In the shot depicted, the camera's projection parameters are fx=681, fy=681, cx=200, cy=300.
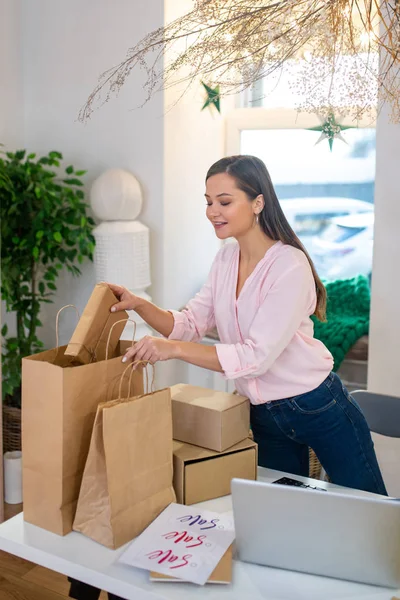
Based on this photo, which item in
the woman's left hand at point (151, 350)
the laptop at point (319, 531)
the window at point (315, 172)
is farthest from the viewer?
the window at point (315, 172)

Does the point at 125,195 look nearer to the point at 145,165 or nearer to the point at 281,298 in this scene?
the point at 145,165

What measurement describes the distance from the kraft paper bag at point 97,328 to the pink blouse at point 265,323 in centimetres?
23

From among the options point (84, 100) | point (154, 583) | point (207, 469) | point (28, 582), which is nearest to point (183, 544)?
point (154, 583)

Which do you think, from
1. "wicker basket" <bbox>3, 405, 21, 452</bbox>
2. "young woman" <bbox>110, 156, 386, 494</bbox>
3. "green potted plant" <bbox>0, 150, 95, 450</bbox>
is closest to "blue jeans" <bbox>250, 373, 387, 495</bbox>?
"young woman" <bbox>110, 156, 386, 494</bbox>

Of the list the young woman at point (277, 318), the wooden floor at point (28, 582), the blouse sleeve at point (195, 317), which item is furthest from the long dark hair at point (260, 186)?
the wooden floor at point (28, 582)

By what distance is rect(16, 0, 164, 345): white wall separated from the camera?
9.60ft

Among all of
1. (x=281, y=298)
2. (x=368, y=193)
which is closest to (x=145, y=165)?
(x=368, y=193)

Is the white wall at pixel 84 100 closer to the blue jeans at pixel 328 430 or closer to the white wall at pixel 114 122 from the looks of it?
the white wall at pixel 114 122

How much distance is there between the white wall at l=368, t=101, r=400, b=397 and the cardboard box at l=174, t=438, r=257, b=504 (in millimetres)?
1328

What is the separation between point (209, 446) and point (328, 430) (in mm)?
420

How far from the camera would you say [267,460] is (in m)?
1.71

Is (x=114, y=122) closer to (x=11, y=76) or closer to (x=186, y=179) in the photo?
(x=186, y=179)

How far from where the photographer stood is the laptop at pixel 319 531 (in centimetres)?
97

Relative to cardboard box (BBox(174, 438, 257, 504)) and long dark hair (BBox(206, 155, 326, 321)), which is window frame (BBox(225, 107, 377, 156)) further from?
cardboard box (BBox(174, 438, 257, 504))
